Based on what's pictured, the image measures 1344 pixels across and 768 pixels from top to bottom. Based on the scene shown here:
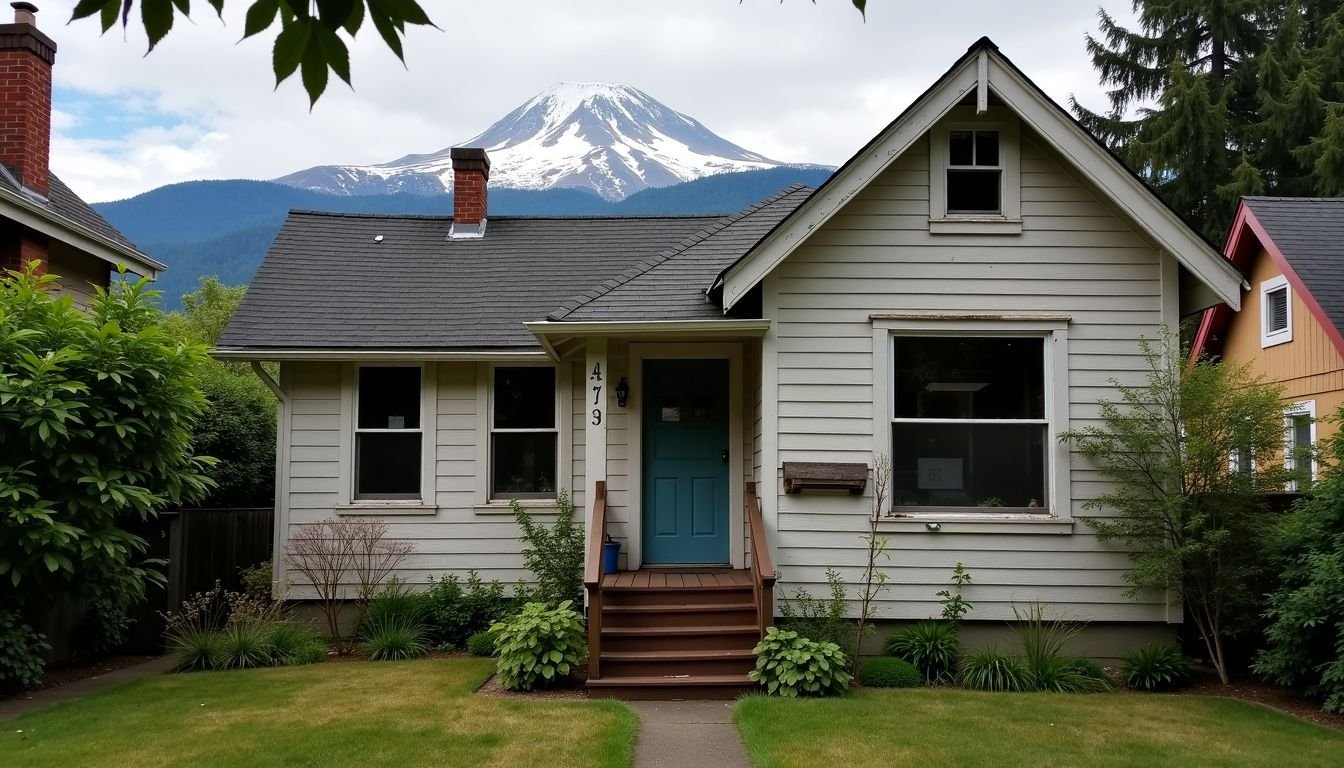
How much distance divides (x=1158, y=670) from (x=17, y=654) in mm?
9399

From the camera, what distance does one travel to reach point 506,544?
11.1 metres

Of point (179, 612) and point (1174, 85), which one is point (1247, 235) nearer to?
point (1174, 85)

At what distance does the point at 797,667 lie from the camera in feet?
25.9

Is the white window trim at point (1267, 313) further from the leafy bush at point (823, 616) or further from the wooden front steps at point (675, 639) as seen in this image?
the wooden front steps at point (675, 639)

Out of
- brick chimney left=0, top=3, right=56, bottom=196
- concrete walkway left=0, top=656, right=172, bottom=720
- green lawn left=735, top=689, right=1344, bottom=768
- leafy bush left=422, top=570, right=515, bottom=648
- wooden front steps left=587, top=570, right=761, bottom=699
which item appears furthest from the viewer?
brick chimney left=0, top=3, right=56, bottom=196

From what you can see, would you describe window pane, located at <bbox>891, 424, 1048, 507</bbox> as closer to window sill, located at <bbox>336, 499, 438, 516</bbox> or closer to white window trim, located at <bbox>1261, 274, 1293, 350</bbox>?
window sill, located at <bbox>336, 499, 438, 516</bbox>

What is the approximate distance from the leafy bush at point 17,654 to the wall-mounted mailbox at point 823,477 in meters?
6.51

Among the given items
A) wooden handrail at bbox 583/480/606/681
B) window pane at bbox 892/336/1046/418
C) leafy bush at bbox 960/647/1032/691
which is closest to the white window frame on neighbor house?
wooden handrail at bbox 583/480/606/681

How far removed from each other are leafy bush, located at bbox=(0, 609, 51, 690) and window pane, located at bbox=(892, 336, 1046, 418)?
7.63 metres

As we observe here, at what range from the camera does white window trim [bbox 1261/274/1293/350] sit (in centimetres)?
1540

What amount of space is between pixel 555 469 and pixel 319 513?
2605 millimetres

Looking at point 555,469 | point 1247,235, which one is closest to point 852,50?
point 555,469

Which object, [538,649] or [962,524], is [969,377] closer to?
[962,524]

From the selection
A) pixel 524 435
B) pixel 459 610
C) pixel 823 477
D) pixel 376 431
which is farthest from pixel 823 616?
pixel 376 431
